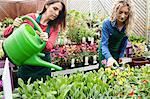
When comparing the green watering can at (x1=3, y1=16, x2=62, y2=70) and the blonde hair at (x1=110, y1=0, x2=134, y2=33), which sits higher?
the blonde hair at (x1=110, y1=0, x2=134, y2=33)

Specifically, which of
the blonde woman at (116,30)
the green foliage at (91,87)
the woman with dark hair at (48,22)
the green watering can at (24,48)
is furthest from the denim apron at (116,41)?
the green watering can at (24,48)

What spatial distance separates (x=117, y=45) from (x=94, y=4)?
14.6ft

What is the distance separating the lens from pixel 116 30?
247 centimetres

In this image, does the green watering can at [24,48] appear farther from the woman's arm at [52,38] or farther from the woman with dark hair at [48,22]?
the woman with dark hair at [48,22]

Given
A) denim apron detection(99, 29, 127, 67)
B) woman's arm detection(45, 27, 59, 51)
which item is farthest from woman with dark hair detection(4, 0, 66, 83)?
denim apron detection(99, 29, 127, 67)

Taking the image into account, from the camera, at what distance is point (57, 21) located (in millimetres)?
2039

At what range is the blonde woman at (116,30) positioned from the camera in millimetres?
2291

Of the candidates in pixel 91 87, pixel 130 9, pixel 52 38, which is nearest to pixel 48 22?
pixel 52 38

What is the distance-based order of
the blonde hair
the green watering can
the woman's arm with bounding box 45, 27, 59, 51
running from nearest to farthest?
the green watering can, the woman's arm with bounding box 45, 27, 59, 51, the blonde hair

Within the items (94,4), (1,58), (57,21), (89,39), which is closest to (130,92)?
(57,21)

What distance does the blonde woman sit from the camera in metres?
2.29

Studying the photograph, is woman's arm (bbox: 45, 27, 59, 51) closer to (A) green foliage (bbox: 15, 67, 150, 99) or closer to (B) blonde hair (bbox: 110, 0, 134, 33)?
(A) green foliage (bbox: 15, 67, 150, 99)

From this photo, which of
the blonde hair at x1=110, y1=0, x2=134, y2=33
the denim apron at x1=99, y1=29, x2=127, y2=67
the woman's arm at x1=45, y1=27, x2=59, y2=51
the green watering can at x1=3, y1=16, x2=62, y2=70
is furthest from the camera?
the denim apron at x1=99, y1=29, x2=127, y2=67

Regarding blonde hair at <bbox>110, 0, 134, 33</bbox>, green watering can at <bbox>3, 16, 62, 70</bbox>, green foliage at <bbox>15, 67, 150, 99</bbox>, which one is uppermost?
blonde hair at <bbox>110, 0, 134, 33</bbox>
